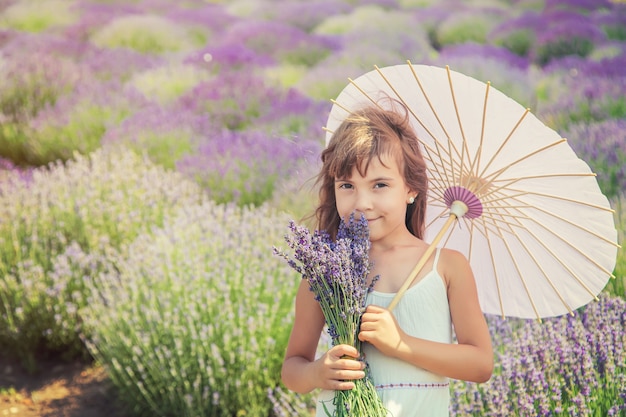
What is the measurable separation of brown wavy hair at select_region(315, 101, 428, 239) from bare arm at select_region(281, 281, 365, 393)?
201 millimetres

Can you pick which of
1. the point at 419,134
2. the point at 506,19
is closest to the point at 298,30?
the point at 506,19

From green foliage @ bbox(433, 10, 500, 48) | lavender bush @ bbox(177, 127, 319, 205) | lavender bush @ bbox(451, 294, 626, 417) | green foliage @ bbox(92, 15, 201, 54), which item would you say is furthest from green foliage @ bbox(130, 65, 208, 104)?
lavender bush @ bbox(451, 294, 626, 417)

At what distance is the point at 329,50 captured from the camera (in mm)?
7234

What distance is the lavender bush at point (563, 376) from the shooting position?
216 cm

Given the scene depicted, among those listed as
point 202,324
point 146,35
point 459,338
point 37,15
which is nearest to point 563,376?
point 459,338

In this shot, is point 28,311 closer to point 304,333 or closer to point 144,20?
point 304,333

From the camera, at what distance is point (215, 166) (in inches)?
187

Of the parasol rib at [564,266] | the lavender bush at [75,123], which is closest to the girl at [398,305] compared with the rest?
the parasol rib at [564,266]

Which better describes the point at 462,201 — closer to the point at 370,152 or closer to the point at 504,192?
the point at 504,192

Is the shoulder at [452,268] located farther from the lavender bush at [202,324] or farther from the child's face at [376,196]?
the lavender bush at [202,324]

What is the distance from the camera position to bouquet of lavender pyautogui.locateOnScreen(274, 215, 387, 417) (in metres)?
1.55

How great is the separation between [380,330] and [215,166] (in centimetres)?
328

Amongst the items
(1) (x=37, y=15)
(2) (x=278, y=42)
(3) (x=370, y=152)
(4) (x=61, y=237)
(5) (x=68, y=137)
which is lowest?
(4) (x=61, y=237)

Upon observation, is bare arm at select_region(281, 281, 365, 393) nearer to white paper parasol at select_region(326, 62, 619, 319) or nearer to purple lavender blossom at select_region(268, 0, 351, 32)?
white paper parasol at select_region(326, 62, 619, 319)
